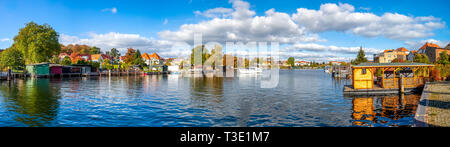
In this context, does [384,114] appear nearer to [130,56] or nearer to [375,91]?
[375,91]

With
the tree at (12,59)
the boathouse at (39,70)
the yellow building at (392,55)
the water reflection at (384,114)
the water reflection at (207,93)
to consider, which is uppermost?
the yellow building at (392,55)

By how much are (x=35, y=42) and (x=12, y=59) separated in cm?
857

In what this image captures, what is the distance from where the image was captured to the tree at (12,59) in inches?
2852

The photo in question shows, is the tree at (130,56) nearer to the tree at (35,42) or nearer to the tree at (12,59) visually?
the tree at (35,42)

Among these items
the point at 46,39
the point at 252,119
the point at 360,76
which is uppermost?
the point at 46,39

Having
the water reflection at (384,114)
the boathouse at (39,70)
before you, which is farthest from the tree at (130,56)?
the water reflection at (384,114)

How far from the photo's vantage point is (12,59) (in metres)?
73.6

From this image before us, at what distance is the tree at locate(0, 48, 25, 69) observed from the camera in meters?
72.4

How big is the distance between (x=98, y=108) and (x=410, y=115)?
2279 cm

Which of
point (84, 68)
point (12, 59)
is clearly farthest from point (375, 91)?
point (12, 59)

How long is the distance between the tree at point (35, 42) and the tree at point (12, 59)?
144 cm
